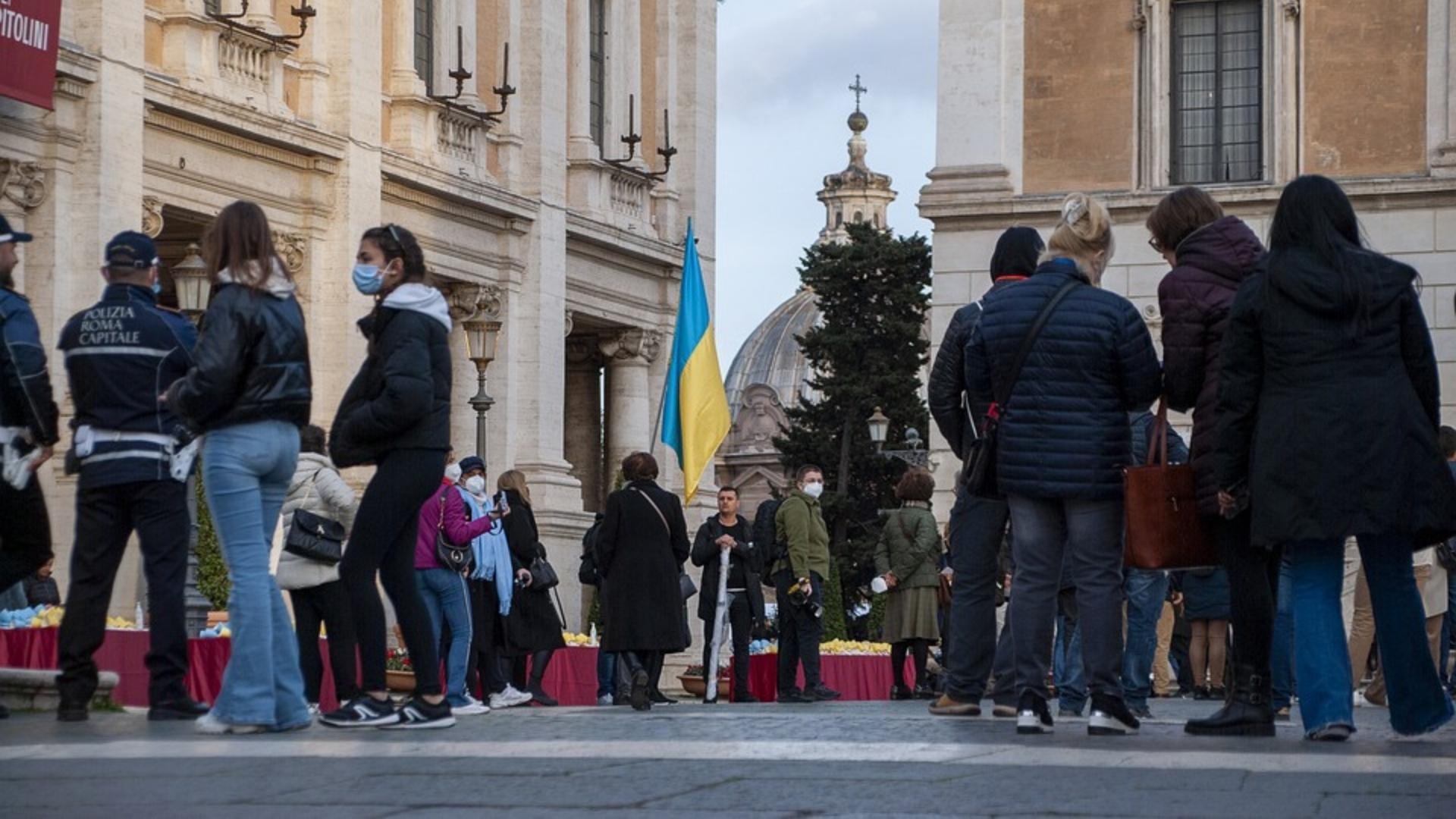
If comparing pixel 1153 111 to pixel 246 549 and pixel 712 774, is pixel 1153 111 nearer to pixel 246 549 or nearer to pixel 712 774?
pixel 246 549

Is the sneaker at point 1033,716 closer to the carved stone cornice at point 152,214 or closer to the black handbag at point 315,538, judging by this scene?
the black handbag at point 315,538

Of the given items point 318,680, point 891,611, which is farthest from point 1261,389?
point 891,611

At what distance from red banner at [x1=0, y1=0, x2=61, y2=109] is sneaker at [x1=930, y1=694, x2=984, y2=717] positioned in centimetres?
1512

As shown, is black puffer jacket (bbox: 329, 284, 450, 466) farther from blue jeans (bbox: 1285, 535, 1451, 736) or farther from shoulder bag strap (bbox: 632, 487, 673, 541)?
shoulder bag strap (bbox: 632, 487, 673, 541)

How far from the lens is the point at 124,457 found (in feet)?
34.2

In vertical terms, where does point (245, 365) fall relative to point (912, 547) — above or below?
above

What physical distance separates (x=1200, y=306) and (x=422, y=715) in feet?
11.1

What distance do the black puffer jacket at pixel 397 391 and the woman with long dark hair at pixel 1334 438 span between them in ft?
9.77

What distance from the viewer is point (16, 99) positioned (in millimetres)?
24641

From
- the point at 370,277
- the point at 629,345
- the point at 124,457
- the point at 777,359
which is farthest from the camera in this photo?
the point at 777,359

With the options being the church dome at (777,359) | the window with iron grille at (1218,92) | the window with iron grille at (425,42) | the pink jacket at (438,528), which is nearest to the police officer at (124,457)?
the pink jacket at (438,528)

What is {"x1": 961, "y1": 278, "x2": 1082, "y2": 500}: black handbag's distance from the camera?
1001cm

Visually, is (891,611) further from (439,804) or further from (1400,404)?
(439,804)

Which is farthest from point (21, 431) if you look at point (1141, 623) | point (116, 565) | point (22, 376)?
point (1141, 623)
